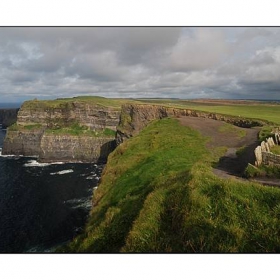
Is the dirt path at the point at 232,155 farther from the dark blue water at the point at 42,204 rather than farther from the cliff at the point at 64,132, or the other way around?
the cliff at the point at 64,132

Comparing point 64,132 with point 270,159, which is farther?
point 64,132

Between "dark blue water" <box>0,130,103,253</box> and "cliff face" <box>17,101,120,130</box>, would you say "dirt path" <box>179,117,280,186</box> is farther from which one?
→ "cliff face" <box>17,101,120,130</box>

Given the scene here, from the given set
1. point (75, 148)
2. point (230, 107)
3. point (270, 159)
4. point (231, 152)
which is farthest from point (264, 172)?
point (75, 148)

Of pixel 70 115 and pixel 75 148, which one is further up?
pixel 70 115

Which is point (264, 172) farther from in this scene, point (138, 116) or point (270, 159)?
point (138, 116)

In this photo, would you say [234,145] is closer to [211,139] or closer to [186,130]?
[211,139]

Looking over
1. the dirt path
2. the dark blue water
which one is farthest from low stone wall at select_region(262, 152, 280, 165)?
the dark blue water

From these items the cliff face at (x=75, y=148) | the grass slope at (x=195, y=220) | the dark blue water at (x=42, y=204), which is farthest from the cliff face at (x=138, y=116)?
the grass slope at (x=195, y=220)

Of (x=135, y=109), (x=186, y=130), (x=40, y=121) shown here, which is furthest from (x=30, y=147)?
(x=186, y=130)
